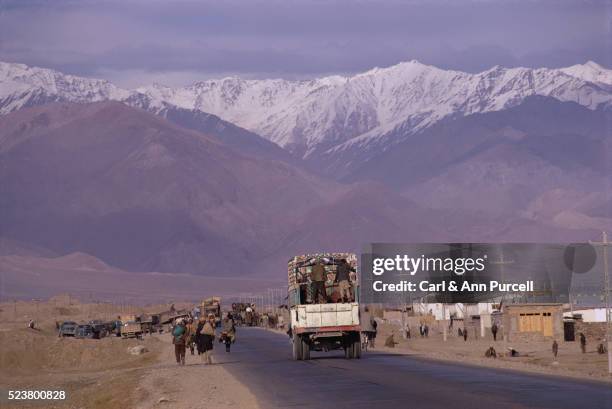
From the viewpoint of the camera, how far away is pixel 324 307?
2000 inches

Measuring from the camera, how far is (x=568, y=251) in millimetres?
145500

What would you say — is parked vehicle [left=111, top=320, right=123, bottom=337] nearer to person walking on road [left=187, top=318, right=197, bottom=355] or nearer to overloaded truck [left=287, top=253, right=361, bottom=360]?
person walking on road [left=187, top=318, right=197, bottom=355]

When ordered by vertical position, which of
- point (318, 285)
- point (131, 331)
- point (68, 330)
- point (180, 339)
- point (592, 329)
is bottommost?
point (180, 339)

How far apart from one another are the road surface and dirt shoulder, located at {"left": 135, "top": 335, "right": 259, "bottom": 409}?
0.54 meters

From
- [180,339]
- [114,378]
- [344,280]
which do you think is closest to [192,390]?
[344,280]

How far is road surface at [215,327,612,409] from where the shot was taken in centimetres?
3081

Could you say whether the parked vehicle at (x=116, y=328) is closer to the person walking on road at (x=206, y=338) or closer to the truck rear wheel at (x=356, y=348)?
the person walking on road at (x=206, y=338)

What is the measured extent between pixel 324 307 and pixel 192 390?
11661 millimetres

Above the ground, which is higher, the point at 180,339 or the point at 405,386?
the point at 180,339

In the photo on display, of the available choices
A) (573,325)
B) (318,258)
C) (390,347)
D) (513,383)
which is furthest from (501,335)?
(513,383)

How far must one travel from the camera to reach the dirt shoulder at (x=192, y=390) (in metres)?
35.0

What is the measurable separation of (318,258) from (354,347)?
12.5 ft

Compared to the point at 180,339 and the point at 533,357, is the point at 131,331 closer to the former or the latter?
the point at 533,357

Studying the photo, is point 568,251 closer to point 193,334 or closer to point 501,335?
point 501,335
